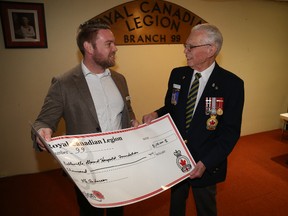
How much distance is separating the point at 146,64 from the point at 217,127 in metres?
2.09

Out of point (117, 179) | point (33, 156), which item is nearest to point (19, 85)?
point (33, 156)

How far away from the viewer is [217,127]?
1.48 m

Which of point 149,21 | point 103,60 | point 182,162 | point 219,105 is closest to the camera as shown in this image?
point 182,162

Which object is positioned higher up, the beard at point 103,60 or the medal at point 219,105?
the beard at point 103,60

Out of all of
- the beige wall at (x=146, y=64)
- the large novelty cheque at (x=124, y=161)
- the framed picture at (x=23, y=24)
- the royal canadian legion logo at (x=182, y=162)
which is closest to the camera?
the large novelty cheque at (x=124, y=161)

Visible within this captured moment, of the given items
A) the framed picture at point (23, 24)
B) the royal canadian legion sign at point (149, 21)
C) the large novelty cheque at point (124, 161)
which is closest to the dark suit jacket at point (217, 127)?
the large novelty cheque at point (124, 161)

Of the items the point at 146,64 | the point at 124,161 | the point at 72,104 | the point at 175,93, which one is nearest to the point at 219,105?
the point at 175,93

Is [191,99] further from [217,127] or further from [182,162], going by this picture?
[182,162]

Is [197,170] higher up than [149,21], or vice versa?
[149,21]

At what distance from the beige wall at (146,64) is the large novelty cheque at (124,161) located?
6.89ft

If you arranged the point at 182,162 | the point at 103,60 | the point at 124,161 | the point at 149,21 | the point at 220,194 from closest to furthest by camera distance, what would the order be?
the point at 124,161
the point at 182,162
the point at 103,60
the point at 220,194
the point at 149,21

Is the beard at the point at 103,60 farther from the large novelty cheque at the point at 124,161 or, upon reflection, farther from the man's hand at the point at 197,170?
the man's hand at the point at 197,170

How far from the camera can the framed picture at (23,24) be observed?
2.56 meters

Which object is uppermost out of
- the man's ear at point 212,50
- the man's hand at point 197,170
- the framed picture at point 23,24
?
the framed picture at point 23,24
